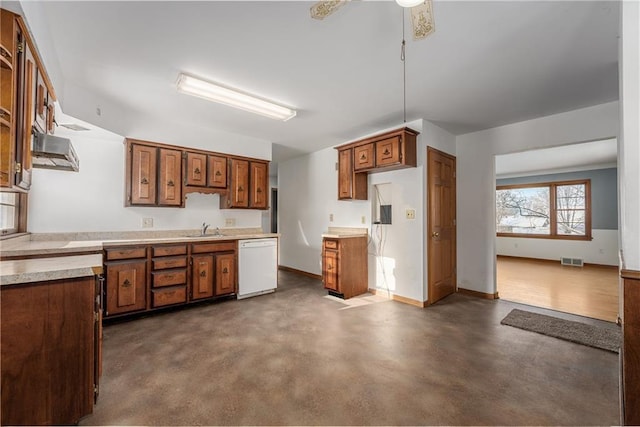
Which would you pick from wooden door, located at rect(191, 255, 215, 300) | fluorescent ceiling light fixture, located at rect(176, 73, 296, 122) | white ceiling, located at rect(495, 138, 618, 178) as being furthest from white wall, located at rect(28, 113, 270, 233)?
white ceiling, located at rect(495, 138, 618, 178)

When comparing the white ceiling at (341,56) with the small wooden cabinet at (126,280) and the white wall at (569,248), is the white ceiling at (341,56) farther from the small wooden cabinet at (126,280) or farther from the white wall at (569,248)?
the white wall at (569,248)

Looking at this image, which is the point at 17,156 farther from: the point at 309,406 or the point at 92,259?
the point at 309,406

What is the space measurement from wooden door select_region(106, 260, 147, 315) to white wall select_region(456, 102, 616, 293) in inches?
175

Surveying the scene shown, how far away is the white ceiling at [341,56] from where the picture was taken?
5.98 ft

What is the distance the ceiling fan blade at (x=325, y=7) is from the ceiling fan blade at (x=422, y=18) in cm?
44

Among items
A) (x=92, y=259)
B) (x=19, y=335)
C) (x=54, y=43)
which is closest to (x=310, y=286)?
(x=92, y=259)

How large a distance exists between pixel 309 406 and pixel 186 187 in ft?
10.5

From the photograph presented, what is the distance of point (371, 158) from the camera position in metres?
3.93

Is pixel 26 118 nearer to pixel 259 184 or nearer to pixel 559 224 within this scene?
pixel 259 184

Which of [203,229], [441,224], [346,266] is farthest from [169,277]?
[441,224]

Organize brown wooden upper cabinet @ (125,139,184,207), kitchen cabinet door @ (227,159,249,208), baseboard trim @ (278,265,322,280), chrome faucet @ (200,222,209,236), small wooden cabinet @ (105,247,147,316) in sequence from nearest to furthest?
small wooden cabinet @ (105,247,147,316)
brown wooden upper cabinet @ (125,139,184,207)
chrome faucet @ (200,222,209,236)
kitchen cabinet door @ (227,159,249,208)
baseboard trim @ (278,265,322,280)

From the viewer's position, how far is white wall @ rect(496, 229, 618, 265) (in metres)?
6.46

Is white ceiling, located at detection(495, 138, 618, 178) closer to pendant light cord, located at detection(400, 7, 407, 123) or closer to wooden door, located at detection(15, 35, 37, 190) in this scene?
pendant light cord, located at detection(400, 7, 407, 123)

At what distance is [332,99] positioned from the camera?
3.11 meters
